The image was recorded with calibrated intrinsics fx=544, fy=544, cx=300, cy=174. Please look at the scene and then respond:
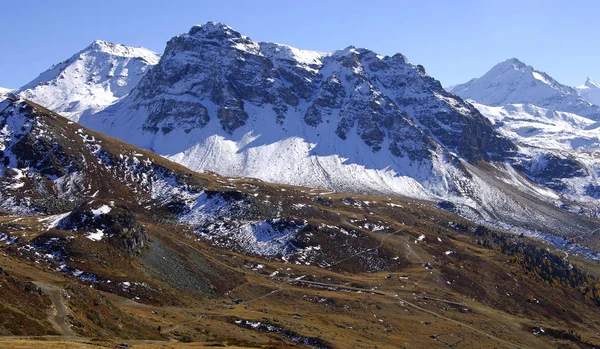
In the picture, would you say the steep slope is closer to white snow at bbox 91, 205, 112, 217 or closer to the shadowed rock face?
the shadowed rock face

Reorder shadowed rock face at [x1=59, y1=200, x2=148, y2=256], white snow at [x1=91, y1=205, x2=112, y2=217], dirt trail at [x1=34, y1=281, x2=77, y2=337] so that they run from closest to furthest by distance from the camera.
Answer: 1. dirt trail at [x1=34, y1=281, x2=77, y2=337]
2. shadowed rock face at [x1=59, y1=200, x2=148, y2=256]
3. white snow at [x1=91, y1=205, x2=112, y2=217]

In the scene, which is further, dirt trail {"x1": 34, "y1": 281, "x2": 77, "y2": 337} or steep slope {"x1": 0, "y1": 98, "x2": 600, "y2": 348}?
steep slope {"x1": 0, "y1": 98, "x2": 600, "y2": 348}

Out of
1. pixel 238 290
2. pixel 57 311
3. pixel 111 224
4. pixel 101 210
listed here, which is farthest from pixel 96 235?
pixel 57 311

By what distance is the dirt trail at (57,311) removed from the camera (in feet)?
219

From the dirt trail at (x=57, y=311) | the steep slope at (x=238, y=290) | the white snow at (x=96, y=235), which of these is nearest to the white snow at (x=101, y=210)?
the steep slope at (x=238, y=290)

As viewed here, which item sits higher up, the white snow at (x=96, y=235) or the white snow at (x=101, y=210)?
the white snow at (x=101, y=210)

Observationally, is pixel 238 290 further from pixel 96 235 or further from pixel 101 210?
pixel 101 210

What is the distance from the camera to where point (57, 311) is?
72.0 m

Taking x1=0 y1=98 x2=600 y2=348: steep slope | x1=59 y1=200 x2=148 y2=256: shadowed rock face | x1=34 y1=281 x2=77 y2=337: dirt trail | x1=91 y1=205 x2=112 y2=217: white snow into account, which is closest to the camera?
x1=34 y1=281 x2=77 y2=337: dirt trail

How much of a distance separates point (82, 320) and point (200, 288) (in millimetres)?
55142

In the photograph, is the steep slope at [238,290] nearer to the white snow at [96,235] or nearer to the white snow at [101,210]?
the white snow at [96,235]

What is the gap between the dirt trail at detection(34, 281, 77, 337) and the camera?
66.7 m

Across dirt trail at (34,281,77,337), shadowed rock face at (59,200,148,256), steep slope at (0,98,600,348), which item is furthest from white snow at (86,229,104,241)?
dirt trail at (34,281,77,337)

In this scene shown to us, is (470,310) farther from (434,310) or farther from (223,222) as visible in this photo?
(223,222)
